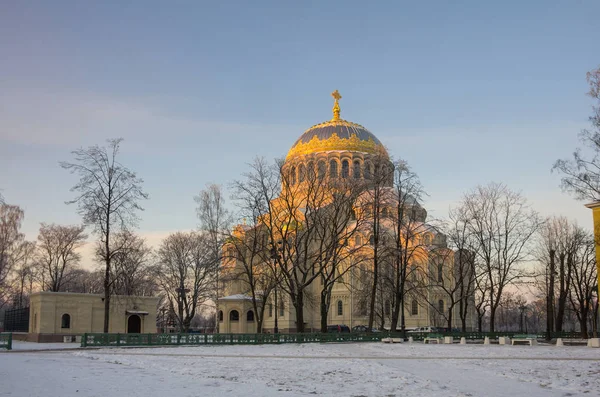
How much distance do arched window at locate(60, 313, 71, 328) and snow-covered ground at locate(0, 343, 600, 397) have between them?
73.0ft

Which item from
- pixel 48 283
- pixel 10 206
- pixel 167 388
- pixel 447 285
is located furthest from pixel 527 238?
pixel 48 283

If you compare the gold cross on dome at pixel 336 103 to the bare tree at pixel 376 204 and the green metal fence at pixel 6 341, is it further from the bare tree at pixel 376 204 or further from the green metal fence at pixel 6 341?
the green metal fence at pixel 6 341

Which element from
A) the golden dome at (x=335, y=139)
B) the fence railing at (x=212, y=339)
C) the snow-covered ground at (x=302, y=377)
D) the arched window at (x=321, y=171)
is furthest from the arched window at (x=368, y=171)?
the snow-covered ground at (x=302, y=377)

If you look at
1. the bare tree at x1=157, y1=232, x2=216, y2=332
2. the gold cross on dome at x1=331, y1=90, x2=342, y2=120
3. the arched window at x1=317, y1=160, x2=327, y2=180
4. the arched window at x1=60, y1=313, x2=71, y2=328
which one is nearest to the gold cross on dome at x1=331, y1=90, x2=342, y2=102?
the gold cross on dome at x1=331, y1=90, x2=342, y2=120

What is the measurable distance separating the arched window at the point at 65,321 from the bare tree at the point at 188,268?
10.6 metres

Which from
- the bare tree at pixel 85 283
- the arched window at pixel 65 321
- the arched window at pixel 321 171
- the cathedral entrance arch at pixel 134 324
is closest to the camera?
the arched window at pixel 321 171

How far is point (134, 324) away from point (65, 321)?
5696 mm

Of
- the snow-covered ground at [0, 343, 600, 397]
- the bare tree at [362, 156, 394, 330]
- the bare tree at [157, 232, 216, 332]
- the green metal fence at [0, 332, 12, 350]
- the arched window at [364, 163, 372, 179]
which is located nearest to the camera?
the snow-covered ground at [0, 343, 600, 397]

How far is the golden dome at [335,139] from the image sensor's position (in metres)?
70.4

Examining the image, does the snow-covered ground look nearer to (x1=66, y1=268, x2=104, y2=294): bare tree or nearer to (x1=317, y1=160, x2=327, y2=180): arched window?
(x1=317, y1=160, x2=327, y2=180): arched window

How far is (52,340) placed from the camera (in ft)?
135

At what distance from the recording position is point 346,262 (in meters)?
54.8

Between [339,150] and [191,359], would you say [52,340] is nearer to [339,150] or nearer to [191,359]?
[191,359]

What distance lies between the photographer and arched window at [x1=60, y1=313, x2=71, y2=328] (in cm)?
4250
